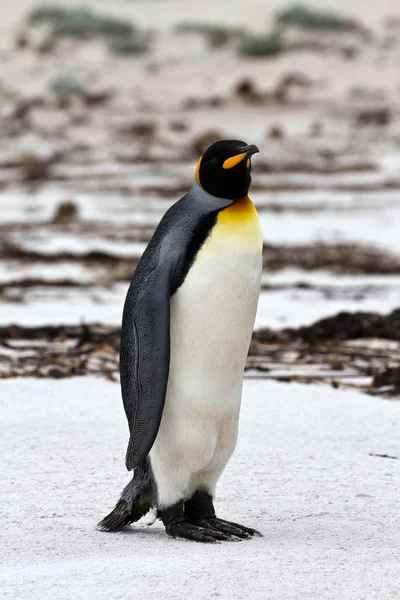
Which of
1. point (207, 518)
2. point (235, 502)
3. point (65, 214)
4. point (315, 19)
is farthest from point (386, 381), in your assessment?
point (315, 19)

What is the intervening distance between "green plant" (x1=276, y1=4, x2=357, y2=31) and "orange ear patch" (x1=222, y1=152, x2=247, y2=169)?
29746 millimetres

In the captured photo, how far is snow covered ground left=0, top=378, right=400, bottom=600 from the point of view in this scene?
2729mm

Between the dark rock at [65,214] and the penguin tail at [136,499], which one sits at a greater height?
the dark rock at [65,214]

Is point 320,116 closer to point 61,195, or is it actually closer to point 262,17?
point 61,195

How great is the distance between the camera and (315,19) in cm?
3394

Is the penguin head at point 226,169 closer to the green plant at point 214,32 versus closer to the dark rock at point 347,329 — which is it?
the dark rock at point 347,329

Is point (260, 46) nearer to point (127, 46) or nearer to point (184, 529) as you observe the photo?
point (127, 46)

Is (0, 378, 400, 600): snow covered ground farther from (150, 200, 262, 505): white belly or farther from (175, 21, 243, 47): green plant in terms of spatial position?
(175, 21, 243, 47): green plant

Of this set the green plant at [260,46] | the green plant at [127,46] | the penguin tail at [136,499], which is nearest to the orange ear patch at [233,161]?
the penguin tail at [136,499]

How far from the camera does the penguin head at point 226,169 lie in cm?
321

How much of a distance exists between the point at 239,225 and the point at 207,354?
1.10ft

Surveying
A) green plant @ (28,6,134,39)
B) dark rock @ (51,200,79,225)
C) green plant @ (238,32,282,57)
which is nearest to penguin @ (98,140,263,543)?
dark rock @ (51,200,79,225)

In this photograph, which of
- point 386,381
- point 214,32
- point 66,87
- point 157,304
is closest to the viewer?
point 157,304

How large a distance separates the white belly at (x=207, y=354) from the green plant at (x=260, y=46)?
2595 cm
